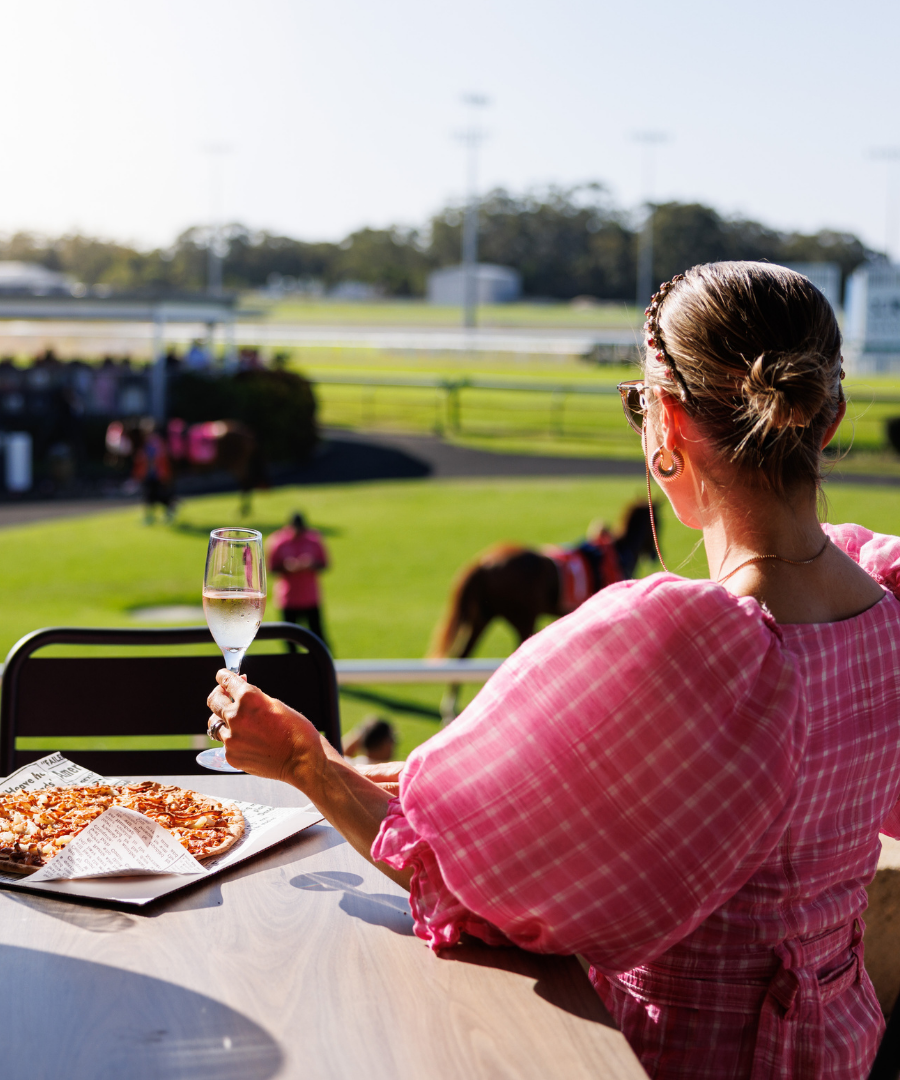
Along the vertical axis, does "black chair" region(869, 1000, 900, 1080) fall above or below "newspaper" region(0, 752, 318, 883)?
below

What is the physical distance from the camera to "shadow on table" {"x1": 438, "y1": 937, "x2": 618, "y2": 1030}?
3.40 feet

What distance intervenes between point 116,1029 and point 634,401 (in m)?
0.85

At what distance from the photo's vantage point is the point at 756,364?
111cm

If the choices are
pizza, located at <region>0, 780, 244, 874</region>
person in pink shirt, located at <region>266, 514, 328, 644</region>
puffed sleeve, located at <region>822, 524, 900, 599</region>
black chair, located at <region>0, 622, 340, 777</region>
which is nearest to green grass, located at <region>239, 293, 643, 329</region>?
person in pink shirt, located at <region>266, 514, 328, 644</region>

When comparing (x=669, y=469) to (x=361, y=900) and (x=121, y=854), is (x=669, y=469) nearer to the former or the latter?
(x=361, y=900)

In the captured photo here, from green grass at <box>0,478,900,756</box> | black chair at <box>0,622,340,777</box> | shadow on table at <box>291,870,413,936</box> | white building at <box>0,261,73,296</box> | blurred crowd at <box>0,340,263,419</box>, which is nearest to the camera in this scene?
shadow on table at <box>291,870,413,936</box>

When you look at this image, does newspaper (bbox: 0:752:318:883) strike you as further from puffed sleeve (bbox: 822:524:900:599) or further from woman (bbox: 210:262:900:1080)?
puffed sleeve (bbox: 822:524:900:599)

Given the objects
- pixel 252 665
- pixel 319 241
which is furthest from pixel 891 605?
pixel 319 241

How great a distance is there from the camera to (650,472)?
130cm

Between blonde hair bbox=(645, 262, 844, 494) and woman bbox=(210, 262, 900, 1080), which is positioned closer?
woman bbox=(210, 262, 900, 1080)

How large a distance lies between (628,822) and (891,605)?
44 centimetres

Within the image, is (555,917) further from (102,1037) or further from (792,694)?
(102,1037)

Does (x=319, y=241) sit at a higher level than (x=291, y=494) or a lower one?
higher

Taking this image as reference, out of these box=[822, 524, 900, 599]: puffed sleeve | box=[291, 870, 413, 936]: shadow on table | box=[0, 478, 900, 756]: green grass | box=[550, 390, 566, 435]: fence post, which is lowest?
box=[0, 478, 900, 756]: green grass
